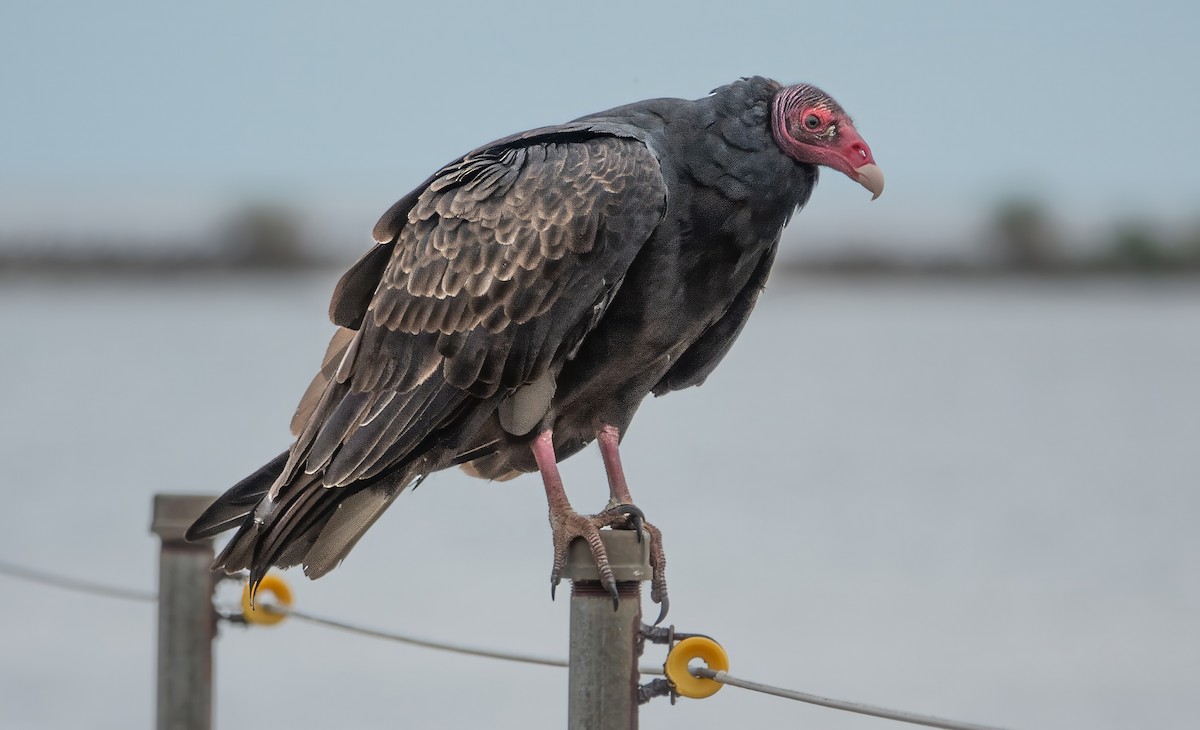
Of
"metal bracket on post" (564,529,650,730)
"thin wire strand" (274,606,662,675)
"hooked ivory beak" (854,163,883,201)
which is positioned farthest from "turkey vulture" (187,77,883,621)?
"metal bracket on post" (564,529,650,730)

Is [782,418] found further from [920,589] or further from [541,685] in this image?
[541,685]

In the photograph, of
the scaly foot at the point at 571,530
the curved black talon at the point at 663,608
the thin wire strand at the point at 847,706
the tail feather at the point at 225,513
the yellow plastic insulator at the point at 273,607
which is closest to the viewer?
the thin wire strand at the point at 847,706

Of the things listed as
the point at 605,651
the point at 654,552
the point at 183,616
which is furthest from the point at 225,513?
the point at 605,651

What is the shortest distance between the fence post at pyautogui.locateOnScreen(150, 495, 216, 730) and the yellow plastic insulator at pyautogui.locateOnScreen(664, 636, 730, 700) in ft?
5.02

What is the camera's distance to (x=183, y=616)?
4387 mm

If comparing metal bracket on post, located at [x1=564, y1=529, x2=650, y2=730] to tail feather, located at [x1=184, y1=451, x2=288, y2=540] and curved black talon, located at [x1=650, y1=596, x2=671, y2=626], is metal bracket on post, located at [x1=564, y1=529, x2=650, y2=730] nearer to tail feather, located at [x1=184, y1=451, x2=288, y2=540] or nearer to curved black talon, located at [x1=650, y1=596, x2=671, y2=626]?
curved black talon, located at [x1=650, y1=596, x2=671, y2=626]

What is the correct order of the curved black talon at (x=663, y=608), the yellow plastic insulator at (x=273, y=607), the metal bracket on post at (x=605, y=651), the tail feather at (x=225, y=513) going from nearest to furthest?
the metal bracket on post at (x=605, y=651) < the curved black talon at (x=663, y=608) < the tail feather at (x=225, y=513) < the yellow plastic insulator at (x=273, y=607)

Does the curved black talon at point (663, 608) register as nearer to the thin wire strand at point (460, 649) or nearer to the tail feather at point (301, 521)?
the thin wire strand at point (460, 649)

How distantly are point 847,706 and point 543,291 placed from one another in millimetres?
1546

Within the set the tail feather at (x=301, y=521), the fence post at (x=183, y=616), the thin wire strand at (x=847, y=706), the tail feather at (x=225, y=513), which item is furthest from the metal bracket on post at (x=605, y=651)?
the fence post at (x=183, y=616)

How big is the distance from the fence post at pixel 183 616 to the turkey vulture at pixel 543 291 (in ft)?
0.34

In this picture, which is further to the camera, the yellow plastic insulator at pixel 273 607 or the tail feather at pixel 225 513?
the yellow plastic insulator at pixel 273 607

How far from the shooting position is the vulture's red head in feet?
14.1

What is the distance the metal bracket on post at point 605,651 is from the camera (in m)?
3.35
